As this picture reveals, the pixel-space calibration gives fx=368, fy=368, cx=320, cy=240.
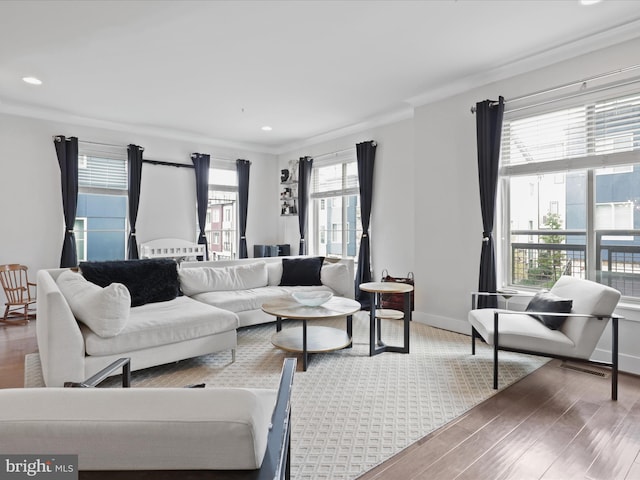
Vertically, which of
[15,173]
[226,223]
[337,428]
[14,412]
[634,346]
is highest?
[15,173]

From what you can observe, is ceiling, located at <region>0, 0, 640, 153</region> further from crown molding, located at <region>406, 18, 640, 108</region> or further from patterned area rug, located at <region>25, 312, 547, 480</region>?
patterned area rug, located at <region>25, 312, 547, 480</region>

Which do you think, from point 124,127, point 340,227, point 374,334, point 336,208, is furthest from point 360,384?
point 124,127

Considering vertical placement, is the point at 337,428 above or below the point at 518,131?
below

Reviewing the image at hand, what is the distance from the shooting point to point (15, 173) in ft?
15.9

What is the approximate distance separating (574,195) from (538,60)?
131 centimetres

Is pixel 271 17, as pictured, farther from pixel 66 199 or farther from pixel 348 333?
pixel 66 199

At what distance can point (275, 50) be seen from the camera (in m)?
3.35

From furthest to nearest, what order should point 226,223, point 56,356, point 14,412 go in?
point 226,223, point 56,356, point 14,412

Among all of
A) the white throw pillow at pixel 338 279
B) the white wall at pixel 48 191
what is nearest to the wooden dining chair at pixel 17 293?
the white wall at pixel 48 191

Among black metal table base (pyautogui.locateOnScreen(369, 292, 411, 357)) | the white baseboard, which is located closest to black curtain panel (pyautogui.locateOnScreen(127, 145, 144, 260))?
black metal table base (pyautogui.locateOnScreen(369, 292, 411, 357))

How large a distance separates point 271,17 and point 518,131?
2.66 m

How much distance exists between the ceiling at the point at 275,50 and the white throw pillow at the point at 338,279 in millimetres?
2151

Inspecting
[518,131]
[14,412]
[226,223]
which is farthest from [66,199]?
[518,131]

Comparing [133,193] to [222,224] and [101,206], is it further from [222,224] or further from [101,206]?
[222,224]
